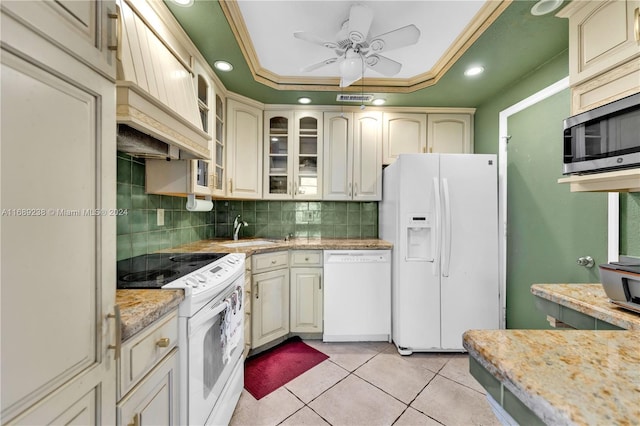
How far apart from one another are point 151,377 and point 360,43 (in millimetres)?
2006

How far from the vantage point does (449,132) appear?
2.69 metres

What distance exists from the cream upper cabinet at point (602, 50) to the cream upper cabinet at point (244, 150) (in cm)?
238

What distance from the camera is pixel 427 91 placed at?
91.0 inches

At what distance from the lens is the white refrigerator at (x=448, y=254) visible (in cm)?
207

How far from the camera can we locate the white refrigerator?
6.79ft

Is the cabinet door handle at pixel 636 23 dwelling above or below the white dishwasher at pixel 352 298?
above

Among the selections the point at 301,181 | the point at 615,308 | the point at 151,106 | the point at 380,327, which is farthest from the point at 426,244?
the point at 151,106

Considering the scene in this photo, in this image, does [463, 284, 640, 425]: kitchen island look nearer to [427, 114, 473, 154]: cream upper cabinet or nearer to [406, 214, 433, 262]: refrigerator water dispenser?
[406, 214, 433, 262]: refrigerator water dispenser

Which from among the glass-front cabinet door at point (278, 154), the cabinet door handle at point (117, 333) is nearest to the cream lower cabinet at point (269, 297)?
the glass-front cabinet door at point (278, 154)

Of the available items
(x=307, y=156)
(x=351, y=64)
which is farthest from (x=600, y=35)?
(x=307, y=156)

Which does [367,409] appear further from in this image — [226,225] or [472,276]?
[226,225]

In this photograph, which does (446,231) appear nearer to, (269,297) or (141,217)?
(269,297)

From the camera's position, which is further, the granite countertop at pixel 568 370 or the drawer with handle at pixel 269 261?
the drawer with handle at pixel 269 261

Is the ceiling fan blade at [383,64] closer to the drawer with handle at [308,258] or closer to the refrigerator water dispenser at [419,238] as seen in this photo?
the refrigerator water dispenser at [419,238]
